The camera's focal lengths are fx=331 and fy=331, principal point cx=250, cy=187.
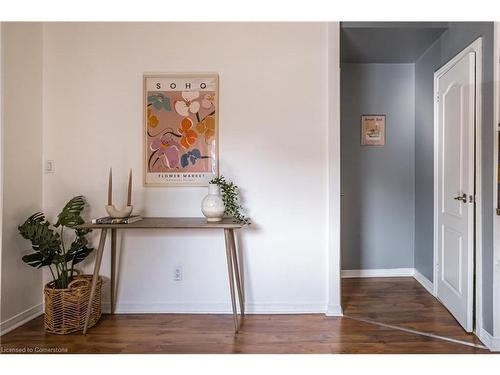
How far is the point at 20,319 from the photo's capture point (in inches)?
94.6

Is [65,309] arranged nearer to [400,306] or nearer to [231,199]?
[231,199]

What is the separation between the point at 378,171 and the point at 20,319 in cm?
347

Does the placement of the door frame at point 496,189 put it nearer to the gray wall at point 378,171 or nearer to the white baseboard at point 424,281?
the white baseboard at point 424,281

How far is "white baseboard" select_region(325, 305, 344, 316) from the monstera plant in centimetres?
Result: 187

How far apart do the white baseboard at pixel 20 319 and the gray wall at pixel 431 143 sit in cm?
317

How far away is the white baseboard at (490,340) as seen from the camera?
6.57 ft

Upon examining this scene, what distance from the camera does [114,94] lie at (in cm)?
259

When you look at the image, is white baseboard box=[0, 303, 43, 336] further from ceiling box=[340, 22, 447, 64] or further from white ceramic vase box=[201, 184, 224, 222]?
ceiling box=[340, 22, 447, 64]

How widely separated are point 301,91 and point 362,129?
130 cm

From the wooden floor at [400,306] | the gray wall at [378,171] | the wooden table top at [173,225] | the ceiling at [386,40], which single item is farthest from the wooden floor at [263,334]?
the ceiling at [386,40]

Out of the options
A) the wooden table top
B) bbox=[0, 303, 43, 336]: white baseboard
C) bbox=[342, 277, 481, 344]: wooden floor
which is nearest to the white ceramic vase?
the wooden table top

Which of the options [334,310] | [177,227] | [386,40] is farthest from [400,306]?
[386,40]

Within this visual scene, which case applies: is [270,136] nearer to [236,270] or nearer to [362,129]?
[236,270]
